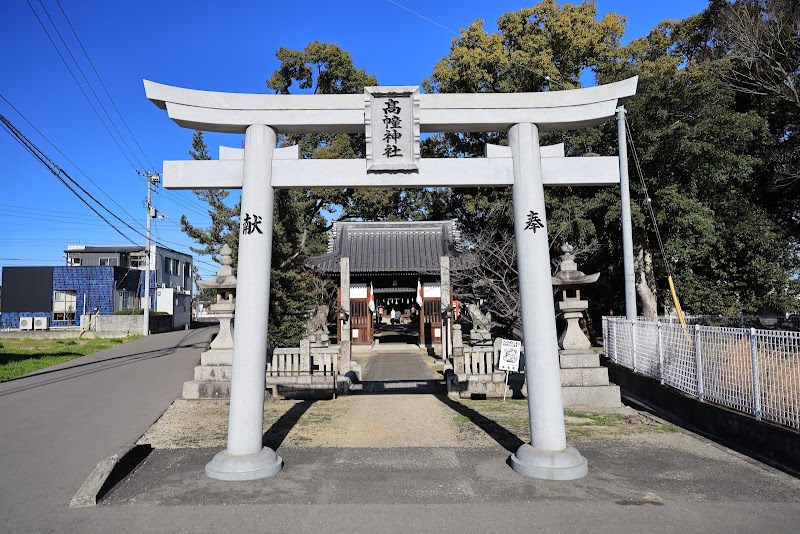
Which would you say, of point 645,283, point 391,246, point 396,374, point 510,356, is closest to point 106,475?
point 510,356

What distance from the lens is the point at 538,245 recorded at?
6.34 meters

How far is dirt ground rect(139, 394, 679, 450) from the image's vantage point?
7719 mm

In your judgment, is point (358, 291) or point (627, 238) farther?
point (358, 291)

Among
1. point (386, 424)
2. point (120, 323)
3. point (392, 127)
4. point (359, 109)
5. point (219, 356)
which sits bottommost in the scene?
point (386, 424)

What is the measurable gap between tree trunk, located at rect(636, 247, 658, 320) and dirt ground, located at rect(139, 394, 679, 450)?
1276cm

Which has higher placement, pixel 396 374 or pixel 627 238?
pixel 627 238

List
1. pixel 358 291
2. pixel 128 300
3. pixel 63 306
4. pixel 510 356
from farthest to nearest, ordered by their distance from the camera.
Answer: pixel 128 300
pixel 63 306
pixel 358 291
pixel 510 356

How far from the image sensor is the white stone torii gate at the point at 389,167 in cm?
616

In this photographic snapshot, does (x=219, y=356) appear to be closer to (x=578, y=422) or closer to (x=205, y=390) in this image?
(x=205, y=390)

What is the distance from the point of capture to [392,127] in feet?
A: 21.4

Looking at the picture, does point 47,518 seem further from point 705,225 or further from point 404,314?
point 404,314

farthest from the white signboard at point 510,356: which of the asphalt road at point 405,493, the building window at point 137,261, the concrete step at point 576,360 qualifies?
the building window at point 137,261

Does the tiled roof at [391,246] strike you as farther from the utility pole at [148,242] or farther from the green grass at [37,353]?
the utility pole at [148,242]

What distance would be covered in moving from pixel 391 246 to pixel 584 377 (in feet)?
52.2
